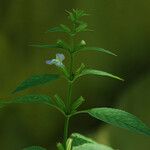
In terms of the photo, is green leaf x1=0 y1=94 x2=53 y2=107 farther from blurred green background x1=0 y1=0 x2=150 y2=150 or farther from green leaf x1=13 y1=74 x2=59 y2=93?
blurred green background x1=0 y1=0 x2=150 y2=150

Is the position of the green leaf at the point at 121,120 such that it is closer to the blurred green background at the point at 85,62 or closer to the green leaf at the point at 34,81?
the green leaf at the point at 34,81

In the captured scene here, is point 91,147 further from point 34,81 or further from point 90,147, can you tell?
point 34,81

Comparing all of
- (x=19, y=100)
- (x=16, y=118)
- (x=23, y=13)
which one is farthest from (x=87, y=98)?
(x=19, y=100)

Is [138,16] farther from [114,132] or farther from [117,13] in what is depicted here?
[114,132]

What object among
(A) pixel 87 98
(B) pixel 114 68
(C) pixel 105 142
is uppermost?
(B) pixel 114 68

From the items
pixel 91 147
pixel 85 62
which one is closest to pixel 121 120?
pixel 91 147

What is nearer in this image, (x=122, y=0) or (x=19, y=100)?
(x=19, y=100)
